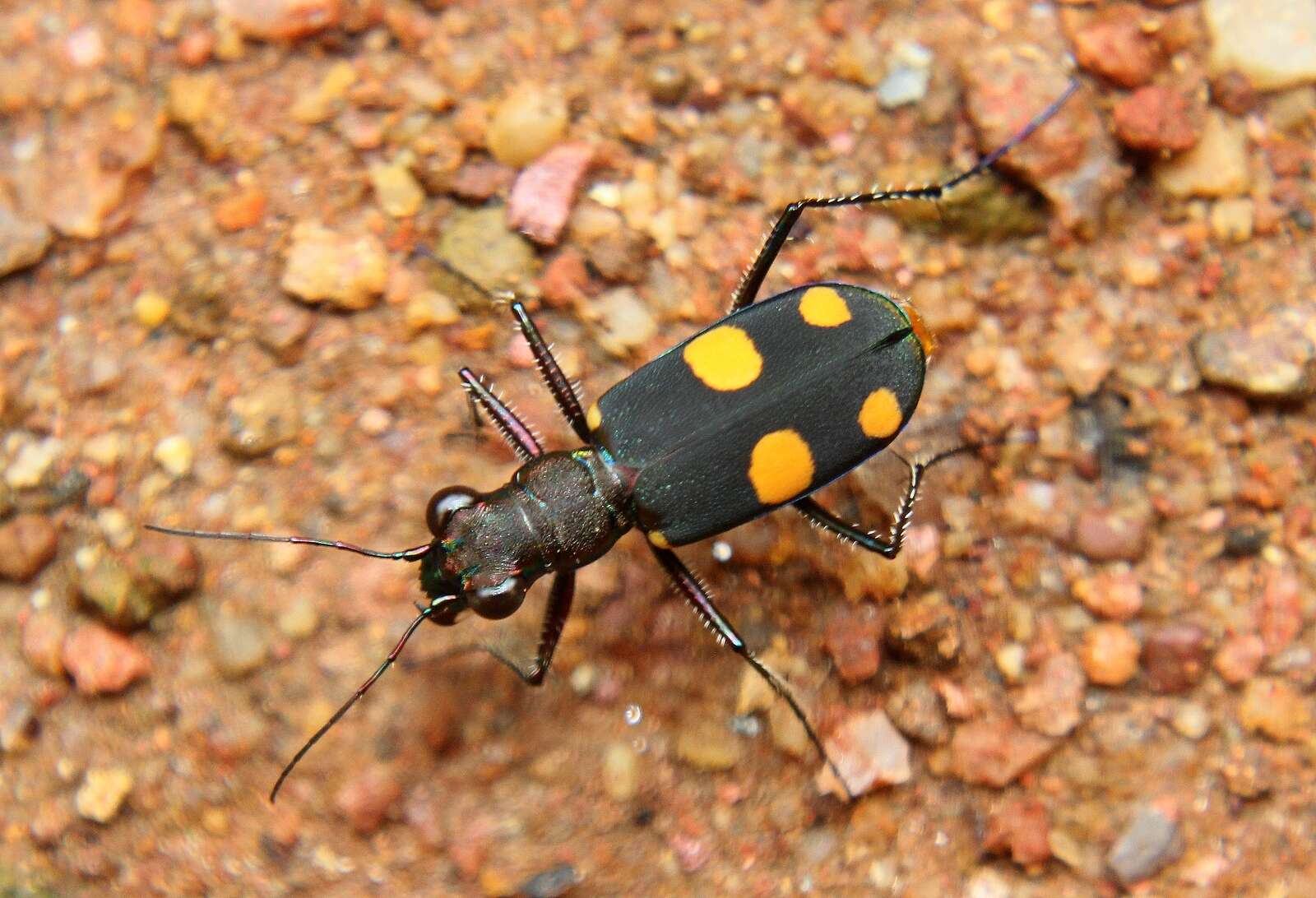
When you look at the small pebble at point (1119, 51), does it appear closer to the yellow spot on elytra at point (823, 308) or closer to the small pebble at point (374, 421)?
the yellow spot on elytra at point (823, 308)

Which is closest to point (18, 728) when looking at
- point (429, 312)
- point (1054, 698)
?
point (429, 312)

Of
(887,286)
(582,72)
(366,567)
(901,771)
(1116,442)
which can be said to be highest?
(582,72)

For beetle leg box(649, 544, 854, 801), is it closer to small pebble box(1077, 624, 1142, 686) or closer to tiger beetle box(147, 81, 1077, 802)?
tiger beetle box(147, 81, 1077, 802)

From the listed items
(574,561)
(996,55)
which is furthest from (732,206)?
(574,561)

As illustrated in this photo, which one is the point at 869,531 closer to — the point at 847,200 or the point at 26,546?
the point at 847,200

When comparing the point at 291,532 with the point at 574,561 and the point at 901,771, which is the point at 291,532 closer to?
the point at 574,561

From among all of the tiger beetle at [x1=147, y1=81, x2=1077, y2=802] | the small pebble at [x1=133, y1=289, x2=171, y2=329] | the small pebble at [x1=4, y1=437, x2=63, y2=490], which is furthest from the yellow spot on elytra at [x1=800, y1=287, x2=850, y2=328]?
the small pebble at [x1=4, y1=437, x2=63, y2=490]

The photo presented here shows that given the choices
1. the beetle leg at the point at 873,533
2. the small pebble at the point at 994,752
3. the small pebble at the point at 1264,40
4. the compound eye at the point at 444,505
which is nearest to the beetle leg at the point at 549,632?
the compound eye at the point at 444,505
